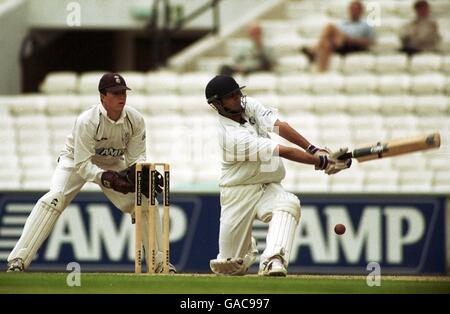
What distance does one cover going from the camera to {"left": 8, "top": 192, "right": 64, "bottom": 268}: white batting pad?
9.98 m

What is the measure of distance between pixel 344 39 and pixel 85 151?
6212mm

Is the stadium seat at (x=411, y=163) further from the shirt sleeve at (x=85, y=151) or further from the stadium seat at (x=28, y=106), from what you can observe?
the shirt sleeve at (x=85, y=151)

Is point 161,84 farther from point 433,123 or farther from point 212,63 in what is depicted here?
point 433,123

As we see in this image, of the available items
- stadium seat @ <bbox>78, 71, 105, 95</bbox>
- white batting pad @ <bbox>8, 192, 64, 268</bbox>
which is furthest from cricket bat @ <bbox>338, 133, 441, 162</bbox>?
stadium seat @ <bbox>78, 71, 105, 95</bbox>

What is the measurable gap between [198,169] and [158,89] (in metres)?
1.62

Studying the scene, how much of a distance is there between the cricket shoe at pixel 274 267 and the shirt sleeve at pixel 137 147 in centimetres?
129

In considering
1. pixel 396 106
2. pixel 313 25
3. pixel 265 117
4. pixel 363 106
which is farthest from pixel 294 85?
pixel 265 117

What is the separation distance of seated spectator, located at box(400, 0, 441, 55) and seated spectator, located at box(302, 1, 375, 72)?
1.39 feet

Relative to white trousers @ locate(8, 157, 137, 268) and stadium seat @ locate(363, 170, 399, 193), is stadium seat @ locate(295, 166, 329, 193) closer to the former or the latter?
stadium seat @ locate(363, 170, 399, 193)

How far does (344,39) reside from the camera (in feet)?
50.7

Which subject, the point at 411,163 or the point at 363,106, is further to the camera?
the point at 363,106

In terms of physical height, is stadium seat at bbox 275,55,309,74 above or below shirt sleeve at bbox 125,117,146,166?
above
